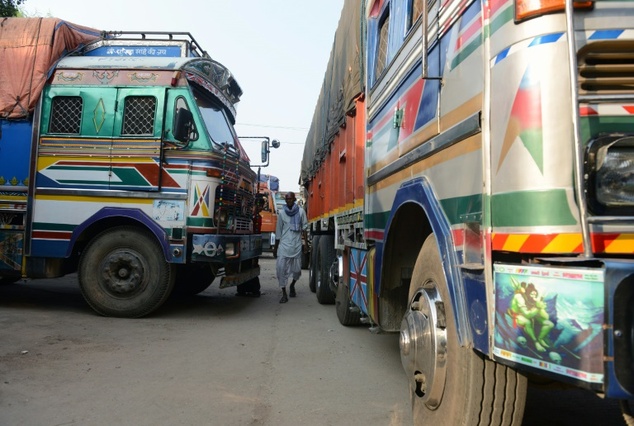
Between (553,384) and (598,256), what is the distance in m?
0.79

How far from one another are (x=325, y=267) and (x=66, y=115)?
394 centimetres

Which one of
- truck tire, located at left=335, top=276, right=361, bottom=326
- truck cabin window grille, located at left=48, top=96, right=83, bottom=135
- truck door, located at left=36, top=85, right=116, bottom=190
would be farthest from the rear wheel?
truck cabin window grille, located at left=48, top=96, right=83, bottom=135

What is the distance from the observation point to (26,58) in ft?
20.2

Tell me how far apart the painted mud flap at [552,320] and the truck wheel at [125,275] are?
16.3 feet

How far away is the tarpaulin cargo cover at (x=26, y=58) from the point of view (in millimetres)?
6105

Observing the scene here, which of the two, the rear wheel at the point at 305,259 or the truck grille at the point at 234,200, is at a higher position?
the truck grille at the point at 234,200

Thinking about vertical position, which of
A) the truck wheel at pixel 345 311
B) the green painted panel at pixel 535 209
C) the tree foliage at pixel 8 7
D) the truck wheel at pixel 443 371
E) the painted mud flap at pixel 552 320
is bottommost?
the truck wheel at pixel 345 311

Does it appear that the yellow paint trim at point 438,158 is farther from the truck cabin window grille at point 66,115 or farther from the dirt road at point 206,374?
the truck cabin window grille at point 66,115

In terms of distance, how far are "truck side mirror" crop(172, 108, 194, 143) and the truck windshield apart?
0.23 m

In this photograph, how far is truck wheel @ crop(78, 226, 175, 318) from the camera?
5906 millimetres

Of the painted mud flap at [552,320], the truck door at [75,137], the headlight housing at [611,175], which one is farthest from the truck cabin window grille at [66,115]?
the headlight housing at [611,175]

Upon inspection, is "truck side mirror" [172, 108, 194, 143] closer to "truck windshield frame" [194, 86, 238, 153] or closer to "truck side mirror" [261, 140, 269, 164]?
"truck windshield frame" [194, 86, 238, 153]

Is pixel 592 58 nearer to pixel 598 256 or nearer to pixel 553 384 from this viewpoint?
pixel 598 256

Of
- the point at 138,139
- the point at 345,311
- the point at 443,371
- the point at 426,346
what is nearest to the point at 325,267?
the point at 345,311
